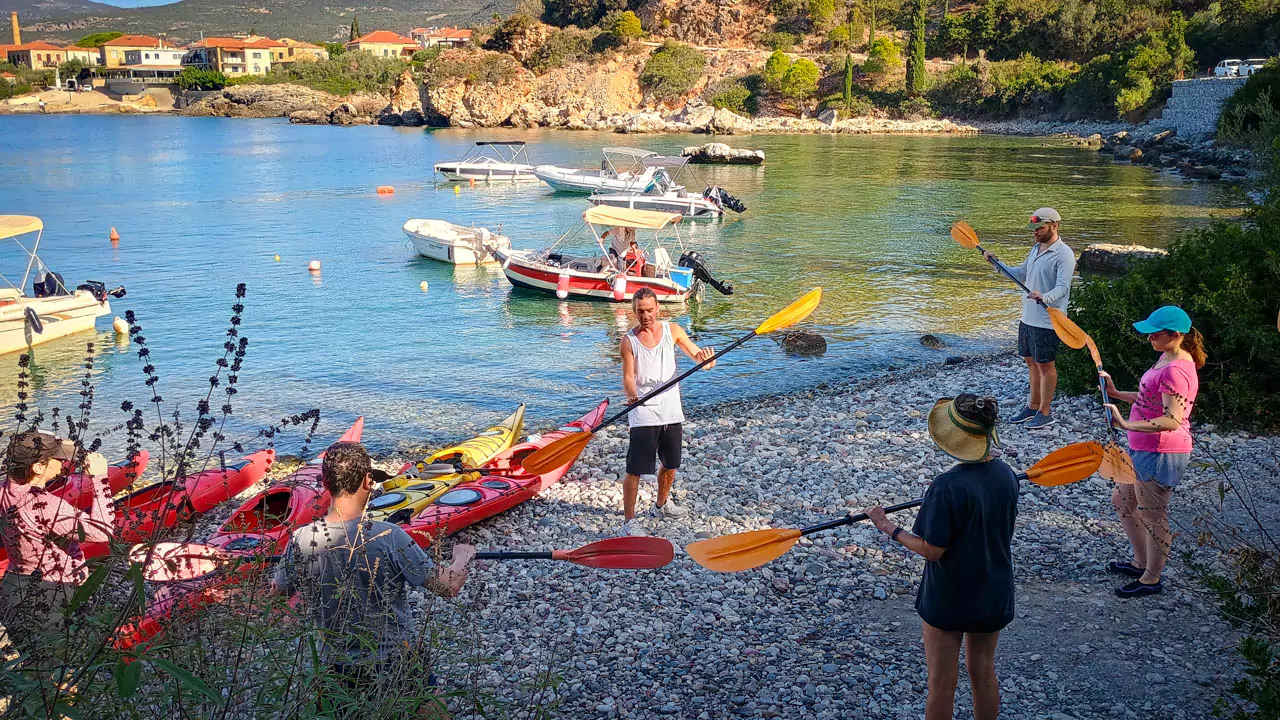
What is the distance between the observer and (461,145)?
231 ft

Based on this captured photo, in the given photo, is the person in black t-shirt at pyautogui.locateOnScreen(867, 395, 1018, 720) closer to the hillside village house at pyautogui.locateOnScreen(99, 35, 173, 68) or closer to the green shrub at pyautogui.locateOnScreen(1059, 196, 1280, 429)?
the green shrub at pyautogui.locateOnScreen(1059, 196, 1280, 429)

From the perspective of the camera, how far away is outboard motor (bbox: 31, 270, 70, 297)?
18391 millimetres

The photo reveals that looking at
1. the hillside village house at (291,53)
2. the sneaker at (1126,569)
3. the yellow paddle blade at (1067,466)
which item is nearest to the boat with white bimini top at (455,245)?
the sneaker at (1126,569)

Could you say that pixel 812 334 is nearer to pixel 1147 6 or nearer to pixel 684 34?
pixel 1147 6

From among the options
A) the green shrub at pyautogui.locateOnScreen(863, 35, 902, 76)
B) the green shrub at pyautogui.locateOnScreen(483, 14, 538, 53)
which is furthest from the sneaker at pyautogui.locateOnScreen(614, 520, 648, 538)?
the green shrub at pyautogui.locateOnScreen(483, 14, 538, 53)

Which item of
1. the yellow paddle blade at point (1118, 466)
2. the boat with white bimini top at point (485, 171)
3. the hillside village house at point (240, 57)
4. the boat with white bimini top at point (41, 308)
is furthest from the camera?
the hillside village house at point (240, 57)

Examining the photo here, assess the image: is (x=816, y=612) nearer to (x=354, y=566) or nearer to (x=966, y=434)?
(x=966, y=434)

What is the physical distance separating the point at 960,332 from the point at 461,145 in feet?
193

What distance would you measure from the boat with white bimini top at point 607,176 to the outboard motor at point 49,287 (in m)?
21.5

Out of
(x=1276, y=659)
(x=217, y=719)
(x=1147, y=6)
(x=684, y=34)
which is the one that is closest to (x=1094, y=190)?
(x=1276, y=659)

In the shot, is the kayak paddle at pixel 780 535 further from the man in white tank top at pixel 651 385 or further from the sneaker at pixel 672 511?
the sneaker at pixel 672 511

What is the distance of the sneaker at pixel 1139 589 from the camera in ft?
20.1

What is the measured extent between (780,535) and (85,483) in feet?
20.5

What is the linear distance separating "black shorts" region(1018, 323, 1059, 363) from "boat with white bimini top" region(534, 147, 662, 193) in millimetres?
27263
